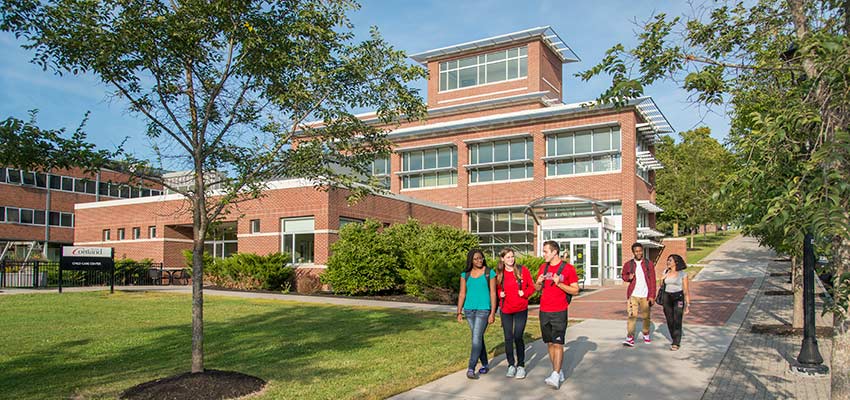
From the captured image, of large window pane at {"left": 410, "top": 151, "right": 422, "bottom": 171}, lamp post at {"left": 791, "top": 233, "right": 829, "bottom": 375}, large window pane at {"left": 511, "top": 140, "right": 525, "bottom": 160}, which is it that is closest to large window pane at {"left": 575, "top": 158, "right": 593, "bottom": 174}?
large window pane at {"left": 511, "top": 140, "right": 525, "bottom": 160}

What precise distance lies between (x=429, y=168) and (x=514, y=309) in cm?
3189

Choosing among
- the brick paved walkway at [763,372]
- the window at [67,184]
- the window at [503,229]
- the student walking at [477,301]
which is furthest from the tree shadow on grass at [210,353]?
the window at [67,184]

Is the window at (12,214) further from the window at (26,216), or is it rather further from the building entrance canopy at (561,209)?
the building entrance canopy at (561,209)

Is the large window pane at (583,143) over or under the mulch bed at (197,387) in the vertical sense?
over

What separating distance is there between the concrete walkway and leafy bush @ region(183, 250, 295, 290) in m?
13.3

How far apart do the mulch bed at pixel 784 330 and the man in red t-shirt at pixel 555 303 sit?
260 inches

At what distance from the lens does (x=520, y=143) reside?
37344mm

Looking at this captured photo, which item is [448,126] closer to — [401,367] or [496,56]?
[496,56]

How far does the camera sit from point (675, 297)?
36.8ft

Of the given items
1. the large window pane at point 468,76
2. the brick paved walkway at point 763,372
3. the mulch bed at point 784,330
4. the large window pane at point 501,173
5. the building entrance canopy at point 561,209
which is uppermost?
the large window pane at point 468,76

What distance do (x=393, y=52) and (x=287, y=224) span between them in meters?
18.7

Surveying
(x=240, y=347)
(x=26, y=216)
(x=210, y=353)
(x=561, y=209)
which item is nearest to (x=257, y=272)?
(x=240, y=347)

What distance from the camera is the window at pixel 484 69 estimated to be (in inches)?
1640

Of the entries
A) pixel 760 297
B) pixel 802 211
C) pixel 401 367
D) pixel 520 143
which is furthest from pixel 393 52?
pixel 520 143
